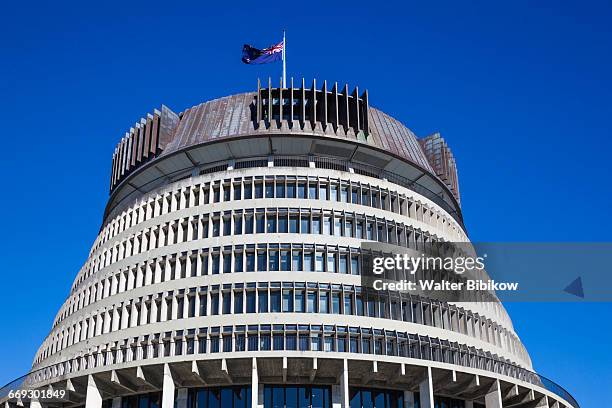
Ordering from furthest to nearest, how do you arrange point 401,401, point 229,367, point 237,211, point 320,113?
point 320,113
point 237,211
point 401,401
point 229,367

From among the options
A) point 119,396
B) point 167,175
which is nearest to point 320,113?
point 167,175

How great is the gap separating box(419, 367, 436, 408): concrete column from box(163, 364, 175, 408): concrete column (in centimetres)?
1814

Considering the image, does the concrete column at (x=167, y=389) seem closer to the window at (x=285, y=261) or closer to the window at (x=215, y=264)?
the window at (x=215, y=264)

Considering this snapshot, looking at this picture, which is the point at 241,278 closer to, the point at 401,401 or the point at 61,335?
the point at 401,401

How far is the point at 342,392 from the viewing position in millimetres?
50094

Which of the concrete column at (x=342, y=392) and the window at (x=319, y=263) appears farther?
the window at (x=319, y=263)

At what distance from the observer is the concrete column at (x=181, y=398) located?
5316 cm

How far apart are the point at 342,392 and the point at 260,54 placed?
31.1 meters

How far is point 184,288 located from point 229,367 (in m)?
7.82

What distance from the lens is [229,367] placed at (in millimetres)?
51562

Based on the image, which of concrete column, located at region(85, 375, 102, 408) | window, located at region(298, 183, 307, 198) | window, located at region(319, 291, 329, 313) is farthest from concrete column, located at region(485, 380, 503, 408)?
concrete column, located at region(85, 375, 102, 408)

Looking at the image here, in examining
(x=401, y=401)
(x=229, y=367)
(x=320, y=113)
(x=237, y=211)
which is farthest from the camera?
(x=320, y=113)

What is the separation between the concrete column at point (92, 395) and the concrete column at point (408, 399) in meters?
23.3

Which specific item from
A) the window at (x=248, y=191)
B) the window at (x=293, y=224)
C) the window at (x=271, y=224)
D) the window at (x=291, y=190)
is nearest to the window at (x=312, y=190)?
the window at (x=291, y=190)
